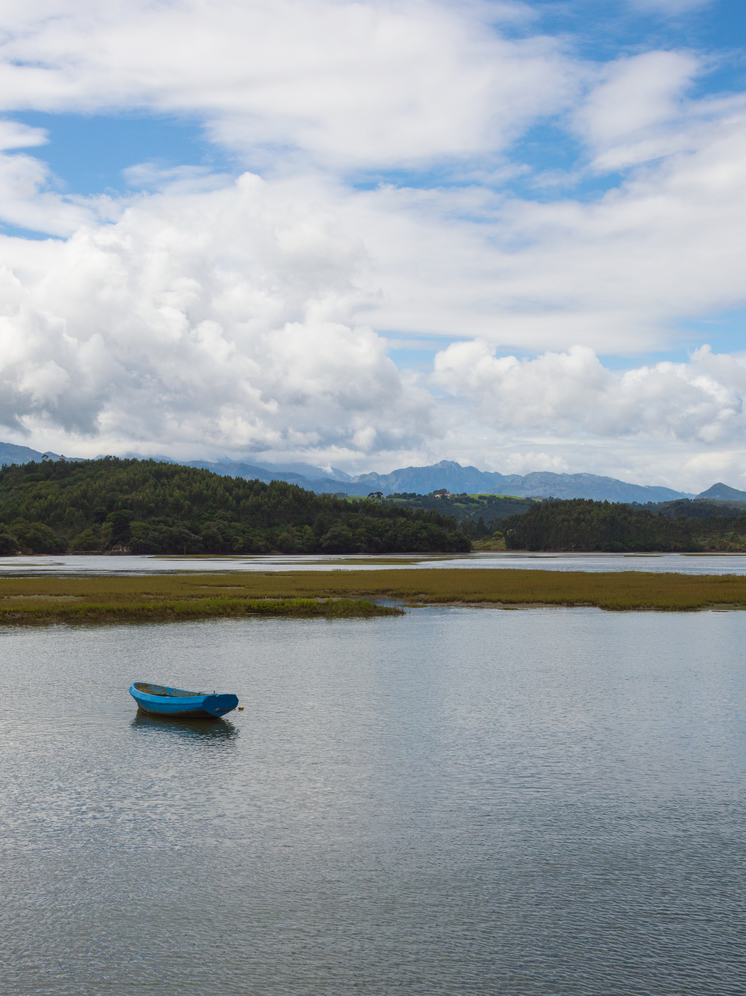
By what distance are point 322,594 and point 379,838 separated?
208 feet

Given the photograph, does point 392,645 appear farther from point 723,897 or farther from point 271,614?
point 723,897

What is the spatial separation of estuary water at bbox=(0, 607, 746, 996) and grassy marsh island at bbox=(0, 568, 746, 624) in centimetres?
2793

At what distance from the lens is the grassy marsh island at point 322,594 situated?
68.0m

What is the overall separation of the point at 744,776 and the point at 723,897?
8.98 meters

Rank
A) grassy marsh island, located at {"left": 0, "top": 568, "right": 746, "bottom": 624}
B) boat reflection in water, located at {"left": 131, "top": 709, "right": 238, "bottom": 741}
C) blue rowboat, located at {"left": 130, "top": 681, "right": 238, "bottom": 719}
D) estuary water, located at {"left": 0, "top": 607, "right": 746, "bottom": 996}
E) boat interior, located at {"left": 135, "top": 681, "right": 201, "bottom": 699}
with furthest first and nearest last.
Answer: grassy marsh island, located at {"left": 0, "top": 568, "right": 746, "bottom": 624} → boat interior, located at {"left": 135, "top": 681, "right": 201, "bottom": 699} → blue rowboat, located at {"left": 130, "top": 681, "right": 238, "bottom": 719} → boat reflection in water, located at {"left": 131, "top": 709, "right": 238, "bottom": 741} → estuary water, located at {"left": 0, "top": 607, "right": 746, "bottom": 996}

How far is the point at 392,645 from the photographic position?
51.4 m

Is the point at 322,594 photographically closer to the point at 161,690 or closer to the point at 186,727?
the point at 161,690

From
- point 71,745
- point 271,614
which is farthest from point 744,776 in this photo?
point 271,614

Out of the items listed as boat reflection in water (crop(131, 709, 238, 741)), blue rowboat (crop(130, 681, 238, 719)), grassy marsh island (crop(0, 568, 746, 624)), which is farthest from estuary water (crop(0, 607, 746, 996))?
grassy marsh island (crop(0, 568, 746, 624))

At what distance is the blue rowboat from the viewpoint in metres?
31.4

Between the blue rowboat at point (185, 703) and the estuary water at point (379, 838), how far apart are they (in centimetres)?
78

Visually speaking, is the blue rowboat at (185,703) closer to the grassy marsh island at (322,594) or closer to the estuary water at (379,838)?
the estuary water at (379,838)

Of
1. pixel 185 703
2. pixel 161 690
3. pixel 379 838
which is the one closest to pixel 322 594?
pixel 161 690

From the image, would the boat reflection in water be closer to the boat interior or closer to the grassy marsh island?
the boat interior
